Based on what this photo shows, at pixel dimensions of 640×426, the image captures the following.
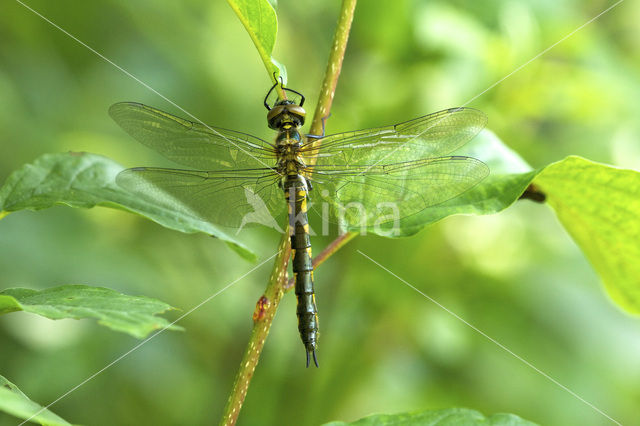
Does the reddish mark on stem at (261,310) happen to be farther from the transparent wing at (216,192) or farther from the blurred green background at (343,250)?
the blurred green background at (343,250)

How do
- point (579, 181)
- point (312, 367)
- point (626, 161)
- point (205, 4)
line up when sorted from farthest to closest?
point (205, 4) < point (626, 161) < point (312, 367) < point (579, 181)

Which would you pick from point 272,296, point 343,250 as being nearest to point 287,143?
point 272,296

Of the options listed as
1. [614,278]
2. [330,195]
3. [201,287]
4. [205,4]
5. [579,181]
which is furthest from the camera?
[205,4]

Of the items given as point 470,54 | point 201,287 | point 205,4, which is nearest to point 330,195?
point 470,54

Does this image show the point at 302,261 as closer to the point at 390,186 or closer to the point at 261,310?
the point at 390,186

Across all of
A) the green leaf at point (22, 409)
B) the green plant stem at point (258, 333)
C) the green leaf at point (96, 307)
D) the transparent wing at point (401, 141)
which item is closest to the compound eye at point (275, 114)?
the transparent wing at point (401, 141)

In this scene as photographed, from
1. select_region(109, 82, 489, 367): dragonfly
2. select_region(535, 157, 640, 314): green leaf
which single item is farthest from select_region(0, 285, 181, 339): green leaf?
select_region(535, 157, 640, 314): green leaf

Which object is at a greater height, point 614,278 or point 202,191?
point 202,191

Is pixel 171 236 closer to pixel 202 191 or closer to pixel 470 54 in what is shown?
pixel 202 191
